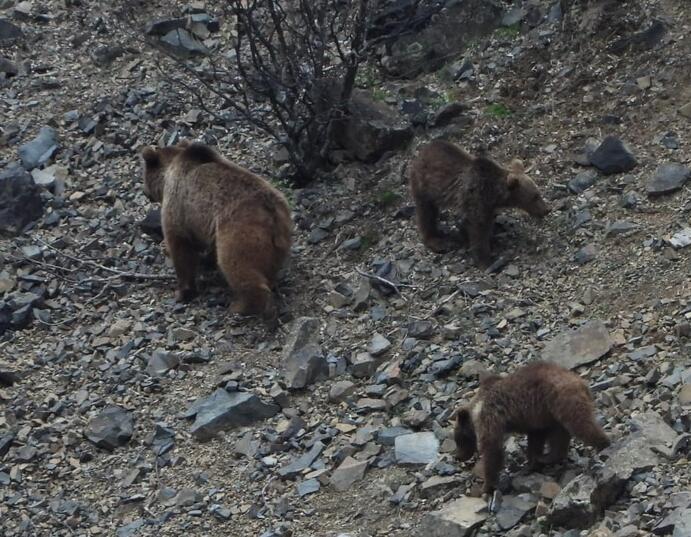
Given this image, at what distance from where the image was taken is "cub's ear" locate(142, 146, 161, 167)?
11961 millimetres

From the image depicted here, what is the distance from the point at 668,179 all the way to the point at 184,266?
4.28 metres

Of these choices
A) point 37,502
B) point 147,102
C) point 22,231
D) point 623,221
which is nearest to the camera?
point 37,502

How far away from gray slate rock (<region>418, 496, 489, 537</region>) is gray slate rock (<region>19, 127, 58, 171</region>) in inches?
304

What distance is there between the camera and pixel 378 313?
10.1 m

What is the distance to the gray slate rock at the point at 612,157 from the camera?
34.6ft

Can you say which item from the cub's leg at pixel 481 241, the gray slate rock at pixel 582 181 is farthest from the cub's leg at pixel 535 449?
the gray slate rock at pixel 582 181

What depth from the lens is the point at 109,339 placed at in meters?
10.8

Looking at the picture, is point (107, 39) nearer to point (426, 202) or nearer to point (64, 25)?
point (64, 25)

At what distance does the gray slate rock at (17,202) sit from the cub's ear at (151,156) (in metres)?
1.53

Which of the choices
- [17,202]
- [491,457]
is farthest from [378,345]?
[17,202]

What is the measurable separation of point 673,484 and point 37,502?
15.5 ft

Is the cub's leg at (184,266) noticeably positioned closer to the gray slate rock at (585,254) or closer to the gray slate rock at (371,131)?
the gray slate rock at (371,131)

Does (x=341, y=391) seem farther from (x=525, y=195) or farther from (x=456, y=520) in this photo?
(x=525, y=195)

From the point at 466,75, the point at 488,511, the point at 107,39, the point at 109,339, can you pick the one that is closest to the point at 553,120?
the point at 466,75
